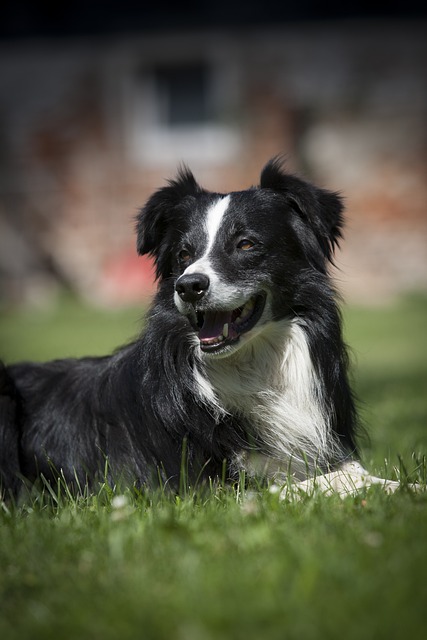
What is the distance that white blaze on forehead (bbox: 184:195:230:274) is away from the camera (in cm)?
406

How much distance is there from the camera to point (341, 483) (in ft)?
12.6

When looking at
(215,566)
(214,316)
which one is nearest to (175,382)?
(214,316)

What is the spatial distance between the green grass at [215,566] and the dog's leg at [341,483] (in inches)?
4.1

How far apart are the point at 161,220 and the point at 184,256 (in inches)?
14.2

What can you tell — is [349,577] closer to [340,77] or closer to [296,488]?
[296,488]

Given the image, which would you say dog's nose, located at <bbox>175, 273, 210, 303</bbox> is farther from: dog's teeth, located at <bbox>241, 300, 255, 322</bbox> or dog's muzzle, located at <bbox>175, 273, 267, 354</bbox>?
dog's teeth, located at <bbox>241, 300, 255, 322</bbox>

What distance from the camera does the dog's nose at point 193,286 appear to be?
387 cm

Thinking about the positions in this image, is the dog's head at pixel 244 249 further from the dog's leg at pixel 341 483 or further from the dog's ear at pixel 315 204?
the dog's leg at pixel 341 483

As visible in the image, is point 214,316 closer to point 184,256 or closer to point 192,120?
point 184,256

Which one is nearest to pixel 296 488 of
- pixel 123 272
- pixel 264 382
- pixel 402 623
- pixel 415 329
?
pixel 264 382

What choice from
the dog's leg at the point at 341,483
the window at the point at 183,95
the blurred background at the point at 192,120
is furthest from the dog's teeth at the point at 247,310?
the window at the point at 183,95

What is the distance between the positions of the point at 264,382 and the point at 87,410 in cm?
91

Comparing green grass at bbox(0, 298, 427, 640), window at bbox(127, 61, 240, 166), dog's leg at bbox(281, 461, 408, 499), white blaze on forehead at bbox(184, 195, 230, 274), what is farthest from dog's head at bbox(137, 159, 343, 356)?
window at bbox(127, 61, 240, 166)

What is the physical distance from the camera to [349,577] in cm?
252
